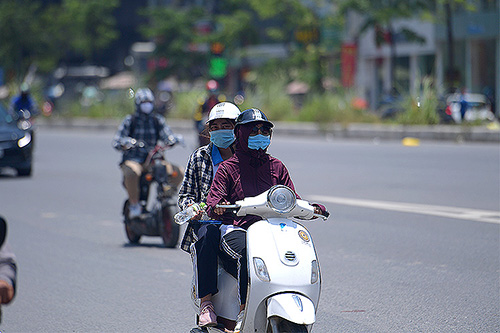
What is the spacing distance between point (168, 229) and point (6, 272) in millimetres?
6147

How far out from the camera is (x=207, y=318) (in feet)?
16.4

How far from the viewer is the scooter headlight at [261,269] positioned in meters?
4.54

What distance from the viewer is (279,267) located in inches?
179

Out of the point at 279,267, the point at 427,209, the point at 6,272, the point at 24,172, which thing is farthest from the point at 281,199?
the point at 24,172

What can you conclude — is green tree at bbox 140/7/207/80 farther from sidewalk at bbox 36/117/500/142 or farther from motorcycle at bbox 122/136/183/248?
motorcycle at bbox 122/136/183/248

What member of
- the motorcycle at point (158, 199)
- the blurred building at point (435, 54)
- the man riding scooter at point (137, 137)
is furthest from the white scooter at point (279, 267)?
the blurred building at point (435, 54)

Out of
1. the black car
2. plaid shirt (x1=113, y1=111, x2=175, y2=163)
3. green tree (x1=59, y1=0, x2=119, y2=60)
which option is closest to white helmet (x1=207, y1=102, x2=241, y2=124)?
plaid shirt (x1=113, y1=111, x2=175, y2=163)

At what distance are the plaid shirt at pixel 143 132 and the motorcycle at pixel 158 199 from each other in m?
0.11

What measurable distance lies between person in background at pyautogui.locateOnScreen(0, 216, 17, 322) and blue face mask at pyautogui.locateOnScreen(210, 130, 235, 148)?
2.21 m

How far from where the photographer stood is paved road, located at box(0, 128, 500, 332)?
6609 mm

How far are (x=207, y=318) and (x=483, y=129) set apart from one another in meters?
18.8

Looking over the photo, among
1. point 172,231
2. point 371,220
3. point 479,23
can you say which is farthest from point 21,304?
point 479,23

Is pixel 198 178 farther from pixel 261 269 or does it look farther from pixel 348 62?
pixel 348 62

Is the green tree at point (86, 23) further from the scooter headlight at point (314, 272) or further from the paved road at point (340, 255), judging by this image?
the scooter headlight at point (314, 272)
